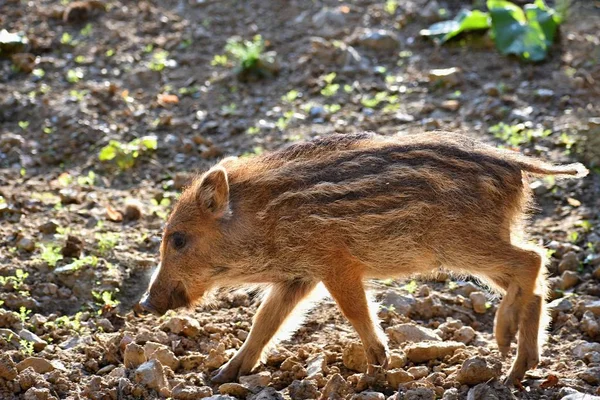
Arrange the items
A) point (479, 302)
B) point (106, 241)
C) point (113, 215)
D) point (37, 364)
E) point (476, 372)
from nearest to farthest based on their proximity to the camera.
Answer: point (476, 372), point (37, 364), point (479, 302), point (106, 241), point (113, 215)

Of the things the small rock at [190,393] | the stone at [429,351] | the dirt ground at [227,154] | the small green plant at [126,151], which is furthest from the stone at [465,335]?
the small green plant at [126,151]

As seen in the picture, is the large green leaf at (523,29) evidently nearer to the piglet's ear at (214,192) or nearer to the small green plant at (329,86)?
the small green plant at (329,86)

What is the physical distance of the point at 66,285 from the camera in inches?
213

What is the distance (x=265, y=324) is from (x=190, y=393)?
0.66 meters

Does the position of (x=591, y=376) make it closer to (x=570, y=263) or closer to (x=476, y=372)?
(x=476, y=372)

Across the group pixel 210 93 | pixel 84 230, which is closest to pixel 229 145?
pixel 210 93

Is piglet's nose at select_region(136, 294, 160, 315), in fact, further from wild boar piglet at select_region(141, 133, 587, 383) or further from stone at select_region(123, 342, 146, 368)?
stone at select_region(123, 342, 146, 368)

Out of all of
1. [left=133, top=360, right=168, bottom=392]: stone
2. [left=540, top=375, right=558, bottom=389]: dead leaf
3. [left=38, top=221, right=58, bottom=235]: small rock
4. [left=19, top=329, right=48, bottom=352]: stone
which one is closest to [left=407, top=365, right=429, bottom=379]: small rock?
[left=540, top=375, right=558, bottom=389]: dead leaf

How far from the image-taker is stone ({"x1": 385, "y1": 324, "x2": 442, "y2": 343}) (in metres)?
4.95

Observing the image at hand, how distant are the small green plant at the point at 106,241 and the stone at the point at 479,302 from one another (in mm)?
2232

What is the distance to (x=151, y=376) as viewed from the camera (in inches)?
170

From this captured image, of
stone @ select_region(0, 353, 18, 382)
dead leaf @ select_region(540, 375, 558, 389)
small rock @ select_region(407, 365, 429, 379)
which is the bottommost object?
dead leaf @ select_region(540, 375, 558, 389)

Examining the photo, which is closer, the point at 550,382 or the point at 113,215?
the point at 550,382

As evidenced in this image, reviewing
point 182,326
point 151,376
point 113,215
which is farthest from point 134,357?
point 113,215
